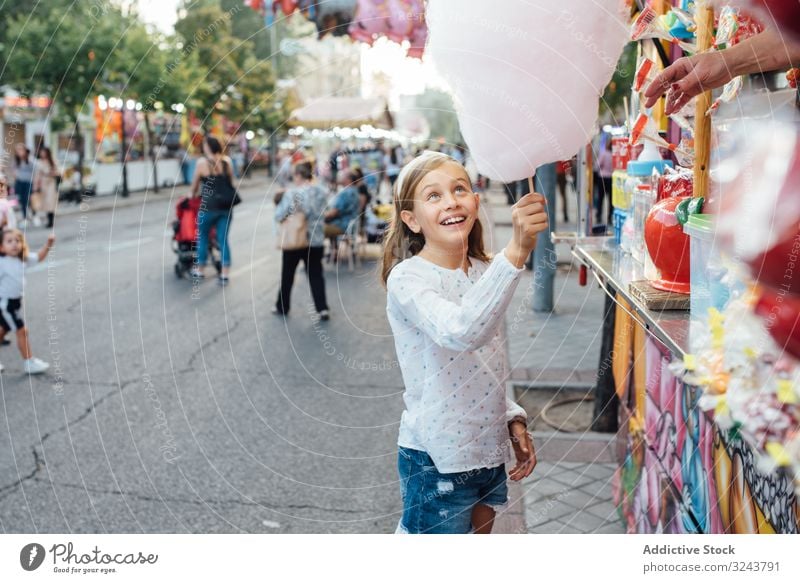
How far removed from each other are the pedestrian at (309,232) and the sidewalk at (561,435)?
1.80m

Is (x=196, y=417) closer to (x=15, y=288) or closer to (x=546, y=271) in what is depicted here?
(x=15, y=288)

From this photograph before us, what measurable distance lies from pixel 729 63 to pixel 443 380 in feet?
3.44

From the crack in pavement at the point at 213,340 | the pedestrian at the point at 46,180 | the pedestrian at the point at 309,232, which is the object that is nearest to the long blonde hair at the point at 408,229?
the crack in pavement at the point at 213,340

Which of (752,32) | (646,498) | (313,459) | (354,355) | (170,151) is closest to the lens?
(752,32)

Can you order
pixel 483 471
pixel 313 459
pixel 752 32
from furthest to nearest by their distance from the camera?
pixel 313 459 → pixel 483 471 → pixel 752 32

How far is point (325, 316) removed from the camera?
8.57 meters

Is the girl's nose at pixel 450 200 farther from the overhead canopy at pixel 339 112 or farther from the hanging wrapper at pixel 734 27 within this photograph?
the overhead canopy at pixel 339 112

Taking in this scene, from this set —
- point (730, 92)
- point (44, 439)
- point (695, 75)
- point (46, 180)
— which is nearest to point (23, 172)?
point (46, 180)

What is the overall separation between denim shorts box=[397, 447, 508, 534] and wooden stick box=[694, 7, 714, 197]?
0.92 meters
